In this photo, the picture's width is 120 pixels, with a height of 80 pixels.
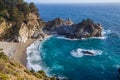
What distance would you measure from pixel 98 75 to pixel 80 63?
958 cm

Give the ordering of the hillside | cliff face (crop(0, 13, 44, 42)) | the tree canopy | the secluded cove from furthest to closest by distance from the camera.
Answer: the tree canopy, the hillside, cliff face (crop(0, 13, 44, 42)), the secluded cove

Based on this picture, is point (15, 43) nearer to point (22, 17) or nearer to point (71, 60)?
point (22, 17)

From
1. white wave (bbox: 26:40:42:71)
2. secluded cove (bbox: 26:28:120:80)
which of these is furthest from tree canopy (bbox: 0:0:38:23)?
secluded cove (bbox: 26:28:120:80)

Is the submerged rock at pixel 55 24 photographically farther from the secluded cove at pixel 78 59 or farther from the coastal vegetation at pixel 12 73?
the coastal vegetation at pixel 12 73

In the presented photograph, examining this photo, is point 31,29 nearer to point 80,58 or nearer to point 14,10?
point 14,10

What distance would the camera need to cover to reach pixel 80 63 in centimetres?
6128

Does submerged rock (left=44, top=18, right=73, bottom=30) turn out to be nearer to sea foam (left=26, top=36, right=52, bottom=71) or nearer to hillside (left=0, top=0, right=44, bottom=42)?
hillside (left=0, top=0, right=44, bottom=42)

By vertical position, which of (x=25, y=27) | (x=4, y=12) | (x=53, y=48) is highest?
(x=4, y=12)

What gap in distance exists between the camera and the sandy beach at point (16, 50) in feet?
205

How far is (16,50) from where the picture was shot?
2726 inches

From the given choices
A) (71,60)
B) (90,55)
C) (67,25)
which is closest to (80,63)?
(71,60)

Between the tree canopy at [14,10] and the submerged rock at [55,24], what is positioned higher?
the tree canopy at [14,10]

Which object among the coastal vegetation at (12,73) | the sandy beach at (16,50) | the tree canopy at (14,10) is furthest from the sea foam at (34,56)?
the coastal vegetation at (12,73)

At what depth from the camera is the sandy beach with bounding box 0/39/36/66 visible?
62.5 metres
